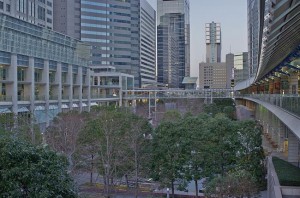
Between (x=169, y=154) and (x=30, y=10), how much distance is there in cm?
6591

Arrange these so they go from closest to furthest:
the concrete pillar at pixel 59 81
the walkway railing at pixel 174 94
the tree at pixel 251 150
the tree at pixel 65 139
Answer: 1. the tree at pixel 251 150
2. the tree at pixel 65 139
3. the concrete pillar at pixel 59 81
4. the walkway railing at pixel 174 94

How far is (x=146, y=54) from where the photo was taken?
148375 millimetres

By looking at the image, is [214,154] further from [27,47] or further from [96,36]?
[96,36]

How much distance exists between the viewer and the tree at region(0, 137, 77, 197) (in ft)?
25.8

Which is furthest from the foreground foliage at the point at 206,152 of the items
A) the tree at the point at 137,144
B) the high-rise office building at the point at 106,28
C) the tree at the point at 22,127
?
the high-rise office building at the point at 106,28

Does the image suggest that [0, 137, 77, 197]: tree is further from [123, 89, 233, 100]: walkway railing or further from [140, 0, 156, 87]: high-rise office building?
[140, 0, 156, 87]: high-rise office building

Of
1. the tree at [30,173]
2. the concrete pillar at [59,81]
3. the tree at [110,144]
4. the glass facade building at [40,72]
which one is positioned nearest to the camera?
the tree at [30,173]

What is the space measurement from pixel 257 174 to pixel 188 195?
194 inches

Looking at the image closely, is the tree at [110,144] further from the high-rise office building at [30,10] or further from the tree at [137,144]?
the high-rise office building at [30,10]

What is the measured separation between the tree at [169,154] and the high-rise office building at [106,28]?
258 feet

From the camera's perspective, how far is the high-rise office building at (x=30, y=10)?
69.9 meters

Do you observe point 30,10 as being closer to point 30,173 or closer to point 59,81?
point 59,81

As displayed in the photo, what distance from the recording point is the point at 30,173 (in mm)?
7949

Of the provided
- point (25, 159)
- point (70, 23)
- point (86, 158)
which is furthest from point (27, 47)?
point (70, 23)
